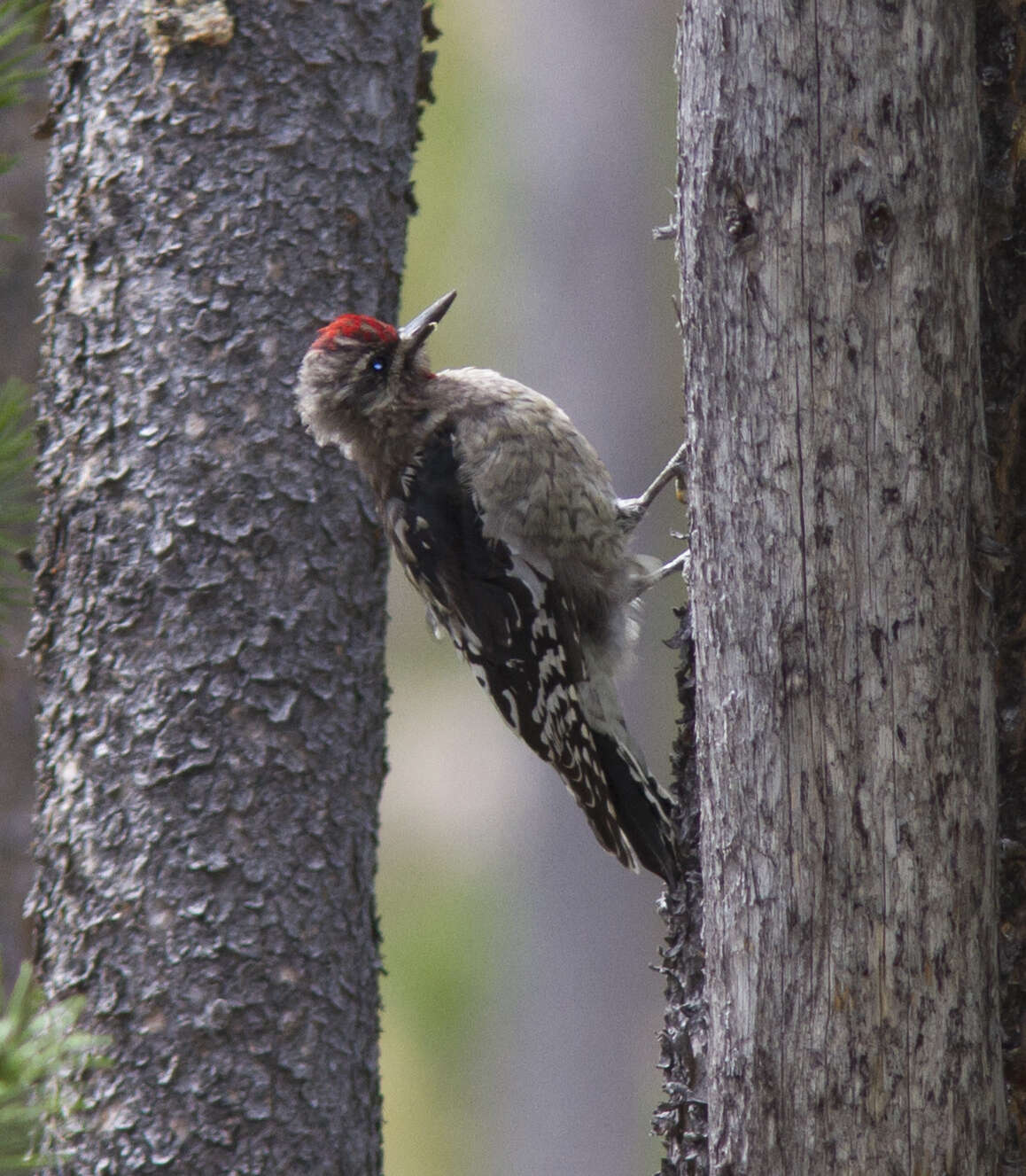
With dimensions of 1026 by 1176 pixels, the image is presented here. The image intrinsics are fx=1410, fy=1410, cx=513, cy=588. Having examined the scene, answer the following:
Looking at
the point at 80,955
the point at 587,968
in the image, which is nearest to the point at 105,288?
the point at 80,955

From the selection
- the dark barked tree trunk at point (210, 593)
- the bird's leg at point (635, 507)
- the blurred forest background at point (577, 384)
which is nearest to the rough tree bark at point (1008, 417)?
the bird's leg at point (635, 507)

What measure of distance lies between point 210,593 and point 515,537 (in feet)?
2.82

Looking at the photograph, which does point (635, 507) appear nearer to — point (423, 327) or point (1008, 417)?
point (423, 327)

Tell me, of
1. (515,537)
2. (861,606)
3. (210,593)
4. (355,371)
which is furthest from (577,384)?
(861,606)

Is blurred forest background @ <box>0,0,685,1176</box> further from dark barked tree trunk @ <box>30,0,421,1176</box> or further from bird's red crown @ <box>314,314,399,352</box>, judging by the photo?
dark barked tree trunk @ <box>30,0,421,1176</box>

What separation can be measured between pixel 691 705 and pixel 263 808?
94 cm

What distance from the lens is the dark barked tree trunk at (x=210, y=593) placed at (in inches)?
111

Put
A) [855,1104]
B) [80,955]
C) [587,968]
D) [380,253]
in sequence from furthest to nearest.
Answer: [587,968] → [380,253] → [80,955] → [855,1104]

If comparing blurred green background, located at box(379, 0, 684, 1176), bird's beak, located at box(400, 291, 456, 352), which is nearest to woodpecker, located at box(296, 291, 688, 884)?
bird's beak, located at box(400, 291, 456, 352)

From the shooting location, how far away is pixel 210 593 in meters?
2.95

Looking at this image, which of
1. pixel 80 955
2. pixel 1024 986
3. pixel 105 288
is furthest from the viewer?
pixel 105 288

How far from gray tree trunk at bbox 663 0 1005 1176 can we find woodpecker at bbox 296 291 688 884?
48.3 inches

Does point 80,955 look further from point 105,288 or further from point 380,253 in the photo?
point 380,253

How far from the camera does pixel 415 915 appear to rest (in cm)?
1275
